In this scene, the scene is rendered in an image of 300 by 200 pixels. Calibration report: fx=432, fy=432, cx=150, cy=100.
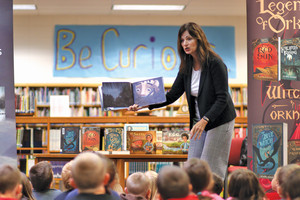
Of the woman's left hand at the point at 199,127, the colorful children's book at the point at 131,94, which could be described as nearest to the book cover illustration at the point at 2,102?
the colorful children's book at the point at 131,94

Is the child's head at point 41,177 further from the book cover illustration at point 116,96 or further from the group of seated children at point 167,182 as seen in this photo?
the book cover illustration at point 116,96

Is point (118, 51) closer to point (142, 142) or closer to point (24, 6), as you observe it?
point (24, 6)

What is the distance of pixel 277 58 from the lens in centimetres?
299

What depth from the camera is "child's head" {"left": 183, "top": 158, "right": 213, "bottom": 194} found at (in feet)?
6.53

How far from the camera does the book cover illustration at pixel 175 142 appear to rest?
394 centimetres

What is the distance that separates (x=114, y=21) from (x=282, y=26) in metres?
5.88

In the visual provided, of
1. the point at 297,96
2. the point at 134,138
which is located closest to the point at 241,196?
the point at 297,96

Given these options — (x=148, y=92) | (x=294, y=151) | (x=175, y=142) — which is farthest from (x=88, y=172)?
(x=175, y=142)

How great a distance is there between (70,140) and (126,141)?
0.55 metres

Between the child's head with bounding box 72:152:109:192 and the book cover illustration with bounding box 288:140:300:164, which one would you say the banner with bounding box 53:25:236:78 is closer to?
the book cover illustration with bounding box 288:140:300:164

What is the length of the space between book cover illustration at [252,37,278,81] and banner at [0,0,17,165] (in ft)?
6.33

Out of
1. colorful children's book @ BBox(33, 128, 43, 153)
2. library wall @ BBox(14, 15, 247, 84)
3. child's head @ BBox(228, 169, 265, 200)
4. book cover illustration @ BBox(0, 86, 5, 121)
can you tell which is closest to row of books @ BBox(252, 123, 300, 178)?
child's head @ BBox(228, 169, 265, 200)

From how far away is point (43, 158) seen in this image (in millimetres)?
3994

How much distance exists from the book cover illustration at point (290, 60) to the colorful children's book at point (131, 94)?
85cm
